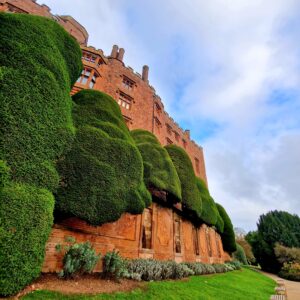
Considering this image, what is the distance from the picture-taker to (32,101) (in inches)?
251

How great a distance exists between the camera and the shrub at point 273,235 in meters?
29.6

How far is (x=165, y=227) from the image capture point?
1350 centimetres

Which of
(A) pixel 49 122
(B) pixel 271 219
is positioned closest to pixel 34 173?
(A) pixel 49 122

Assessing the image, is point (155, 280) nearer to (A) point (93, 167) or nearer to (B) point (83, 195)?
(B) point (83, 195)

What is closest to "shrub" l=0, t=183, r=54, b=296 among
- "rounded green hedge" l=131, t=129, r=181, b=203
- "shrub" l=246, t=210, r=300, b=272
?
"rounded green hedge" l=131, t=129, r=181, b=203

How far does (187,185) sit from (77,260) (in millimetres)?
10537

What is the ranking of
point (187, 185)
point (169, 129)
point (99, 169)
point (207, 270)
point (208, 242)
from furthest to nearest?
point (169, 129), point (208, 242), point (187, 185), point (207, 270), point (99, 169)

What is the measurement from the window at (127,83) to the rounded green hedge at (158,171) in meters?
9.92

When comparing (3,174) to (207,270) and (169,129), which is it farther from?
(169,129)

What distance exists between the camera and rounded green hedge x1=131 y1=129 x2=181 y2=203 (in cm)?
1208

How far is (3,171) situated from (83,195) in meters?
2.77

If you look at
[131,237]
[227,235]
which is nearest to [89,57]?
[131,237]

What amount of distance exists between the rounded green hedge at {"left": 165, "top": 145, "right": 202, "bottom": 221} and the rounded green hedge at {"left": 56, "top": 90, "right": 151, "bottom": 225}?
5.69 metres

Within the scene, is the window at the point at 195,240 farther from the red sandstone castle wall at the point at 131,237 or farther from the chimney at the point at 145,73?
the chimney at the point at 145,73
